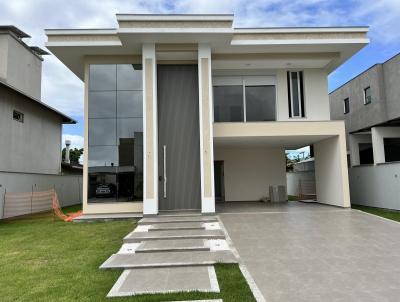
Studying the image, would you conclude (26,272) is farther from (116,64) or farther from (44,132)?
(44,132)

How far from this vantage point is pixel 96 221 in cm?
1062

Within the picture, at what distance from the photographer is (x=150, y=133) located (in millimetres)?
10422

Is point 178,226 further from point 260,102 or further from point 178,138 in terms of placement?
point 260,102

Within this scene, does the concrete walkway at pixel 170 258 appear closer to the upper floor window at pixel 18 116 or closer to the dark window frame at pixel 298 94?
the dark window frame at pixel 298 94

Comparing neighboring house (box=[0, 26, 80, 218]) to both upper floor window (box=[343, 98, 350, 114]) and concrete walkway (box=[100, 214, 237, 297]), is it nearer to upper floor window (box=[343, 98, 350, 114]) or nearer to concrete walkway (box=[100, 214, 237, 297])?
concrete walkway (box=[100, 214, 237, 297])

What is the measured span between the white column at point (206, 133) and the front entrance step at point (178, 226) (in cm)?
168

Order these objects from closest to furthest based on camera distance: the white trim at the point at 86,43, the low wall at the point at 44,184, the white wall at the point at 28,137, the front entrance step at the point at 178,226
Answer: the front entrance step at the point at 178,226
the white trim at the point at 86,43
the low wall at the point at 44,184
the white wall at the point at 28,137

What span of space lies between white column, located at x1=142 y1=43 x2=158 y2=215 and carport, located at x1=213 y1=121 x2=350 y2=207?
2457mm

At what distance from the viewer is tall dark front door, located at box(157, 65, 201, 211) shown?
35.7 feet

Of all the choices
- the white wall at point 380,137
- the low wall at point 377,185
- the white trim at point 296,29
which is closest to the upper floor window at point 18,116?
the white trim at point 296,29

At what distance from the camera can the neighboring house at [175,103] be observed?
10.4 m

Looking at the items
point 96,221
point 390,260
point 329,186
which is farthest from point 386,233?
point 96,221

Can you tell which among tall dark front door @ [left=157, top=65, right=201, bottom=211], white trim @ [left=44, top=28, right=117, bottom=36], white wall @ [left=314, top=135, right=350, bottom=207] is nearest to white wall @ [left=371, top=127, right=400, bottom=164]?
white wall @ [left=314, top=135, right=350, bottom=207]

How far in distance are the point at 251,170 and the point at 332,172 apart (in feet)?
13.7
